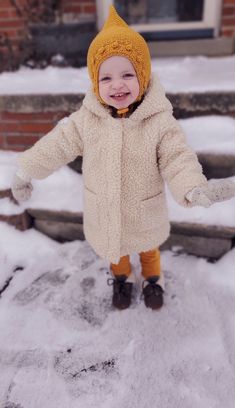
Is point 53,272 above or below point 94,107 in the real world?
below

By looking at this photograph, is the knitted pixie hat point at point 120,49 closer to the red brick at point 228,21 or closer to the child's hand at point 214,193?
the child's hand at point 214,193

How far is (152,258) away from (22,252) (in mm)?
893

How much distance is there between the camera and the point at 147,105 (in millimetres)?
1550

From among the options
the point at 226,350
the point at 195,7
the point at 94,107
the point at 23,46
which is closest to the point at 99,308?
the point at 226,350

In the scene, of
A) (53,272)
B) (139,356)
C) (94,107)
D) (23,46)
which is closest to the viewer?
(94,107)

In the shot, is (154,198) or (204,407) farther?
(154,198)

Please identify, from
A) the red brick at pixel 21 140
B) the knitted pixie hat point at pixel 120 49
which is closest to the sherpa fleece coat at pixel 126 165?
the knitted pixie hat point at pixel 120 49

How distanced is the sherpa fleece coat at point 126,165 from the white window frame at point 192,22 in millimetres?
2062

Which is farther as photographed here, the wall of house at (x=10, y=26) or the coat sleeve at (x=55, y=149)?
the wall of house at (x=10, y=26)

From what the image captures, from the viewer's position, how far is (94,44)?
1.49m

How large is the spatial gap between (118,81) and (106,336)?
1.21 metres

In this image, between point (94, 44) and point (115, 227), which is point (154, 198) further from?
point (94, 44)

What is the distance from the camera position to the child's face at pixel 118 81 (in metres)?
1.47

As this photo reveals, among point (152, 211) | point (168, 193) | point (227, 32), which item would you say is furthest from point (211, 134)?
point (227, 32)
